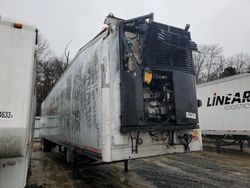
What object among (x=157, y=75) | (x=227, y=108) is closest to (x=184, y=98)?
(x=157, y=75)

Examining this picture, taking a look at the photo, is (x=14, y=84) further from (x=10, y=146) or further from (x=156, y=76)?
(x=156, y=76)

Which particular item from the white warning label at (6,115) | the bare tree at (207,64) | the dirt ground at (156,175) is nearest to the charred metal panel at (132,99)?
the white warning label at (6,115)

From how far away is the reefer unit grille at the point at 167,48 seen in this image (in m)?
4.16

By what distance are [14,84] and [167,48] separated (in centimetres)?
267

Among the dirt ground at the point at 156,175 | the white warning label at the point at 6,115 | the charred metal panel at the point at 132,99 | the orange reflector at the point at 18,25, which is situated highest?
the orange reflector at the point at 18,25

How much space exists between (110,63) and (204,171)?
16.8 ft

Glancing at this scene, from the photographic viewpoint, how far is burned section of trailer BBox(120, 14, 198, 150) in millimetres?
3928

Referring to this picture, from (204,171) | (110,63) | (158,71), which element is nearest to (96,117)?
(110,63)

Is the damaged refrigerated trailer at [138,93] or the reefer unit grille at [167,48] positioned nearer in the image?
the damaged refrigerated trailer at [138,93]

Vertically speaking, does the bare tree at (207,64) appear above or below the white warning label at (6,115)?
above

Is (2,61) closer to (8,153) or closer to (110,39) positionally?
(8,153)

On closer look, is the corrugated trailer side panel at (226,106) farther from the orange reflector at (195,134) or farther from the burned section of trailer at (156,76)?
the burned section of trailer at (156,76)

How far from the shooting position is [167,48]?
4301mm

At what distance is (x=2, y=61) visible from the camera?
9.37 ft
